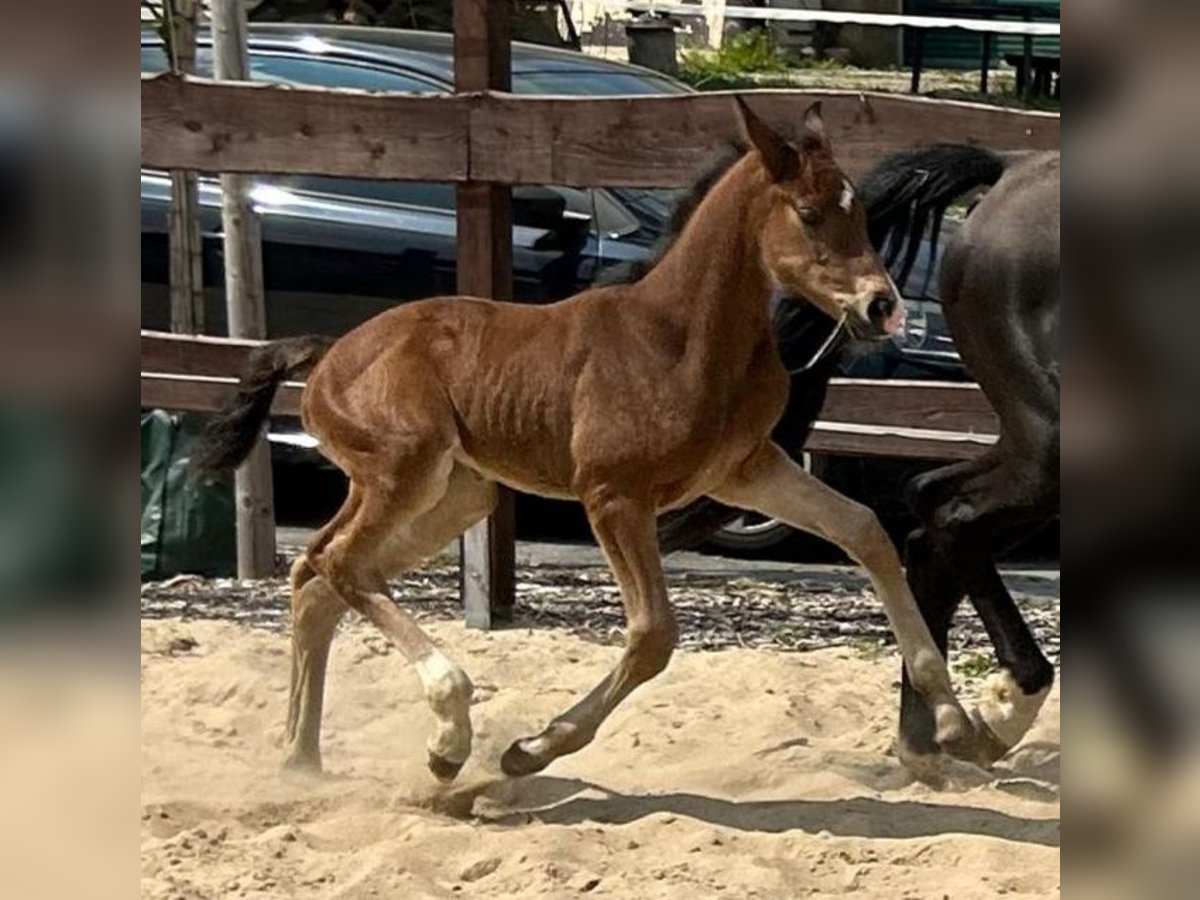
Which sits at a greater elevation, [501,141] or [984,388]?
[501,141]

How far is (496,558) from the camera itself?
21.5ft

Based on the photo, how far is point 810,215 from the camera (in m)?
4.14

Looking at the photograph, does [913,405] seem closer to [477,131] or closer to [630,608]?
[477,131]

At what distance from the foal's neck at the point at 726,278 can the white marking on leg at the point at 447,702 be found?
2.82ft

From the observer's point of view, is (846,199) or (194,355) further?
(194,355)

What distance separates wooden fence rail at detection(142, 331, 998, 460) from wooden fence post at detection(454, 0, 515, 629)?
0.77 meters

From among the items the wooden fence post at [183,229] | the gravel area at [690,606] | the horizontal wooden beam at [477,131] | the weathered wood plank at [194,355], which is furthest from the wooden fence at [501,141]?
the wooden fence post at [183,229]

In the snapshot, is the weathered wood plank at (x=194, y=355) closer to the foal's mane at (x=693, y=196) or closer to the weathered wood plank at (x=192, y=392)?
the weathered wood plank at (x=192, y=392)

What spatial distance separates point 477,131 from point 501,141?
8 cm

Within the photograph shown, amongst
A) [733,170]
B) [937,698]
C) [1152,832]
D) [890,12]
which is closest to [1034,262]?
[733,170]

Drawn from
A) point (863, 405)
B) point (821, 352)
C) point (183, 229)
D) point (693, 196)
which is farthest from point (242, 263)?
point (821, 352)

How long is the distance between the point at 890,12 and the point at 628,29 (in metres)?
3.50

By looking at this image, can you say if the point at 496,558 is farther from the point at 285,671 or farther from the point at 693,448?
the point at 693,448

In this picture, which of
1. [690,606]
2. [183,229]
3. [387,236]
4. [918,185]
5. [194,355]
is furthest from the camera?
[387,236]
